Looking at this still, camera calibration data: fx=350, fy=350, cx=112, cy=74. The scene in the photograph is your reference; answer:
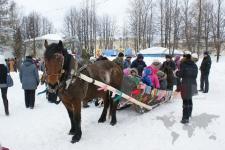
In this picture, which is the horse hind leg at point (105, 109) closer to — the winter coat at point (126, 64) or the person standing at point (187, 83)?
the person standing at point (187, 83)

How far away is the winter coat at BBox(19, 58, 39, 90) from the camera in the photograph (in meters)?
11.0

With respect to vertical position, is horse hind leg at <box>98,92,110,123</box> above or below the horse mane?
below

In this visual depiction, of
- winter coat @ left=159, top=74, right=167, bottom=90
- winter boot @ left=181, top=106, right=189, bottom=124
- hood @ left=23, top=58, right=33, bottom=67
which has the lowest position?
winter boot @ left=181, top=106, right=189, bottom=124

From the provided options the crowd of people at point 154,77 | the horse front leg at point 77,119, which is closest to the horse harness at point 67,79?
the horse front leg at point 77,119

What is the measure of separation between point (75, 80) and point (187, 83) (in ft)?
8.19

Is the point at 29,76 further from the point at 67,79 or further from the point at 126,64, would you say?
the point at 67,79

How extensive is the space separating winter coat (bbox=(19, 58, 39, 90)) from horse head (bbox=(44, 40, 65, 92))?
4.84 m

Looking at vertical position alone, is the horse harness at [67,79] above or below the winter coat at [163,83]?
above

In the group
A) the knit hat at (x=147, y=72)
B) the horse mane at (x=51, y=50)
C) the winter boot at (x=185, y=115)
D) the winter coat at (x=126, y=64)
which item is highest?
the horse mane at (x=51, y=50)

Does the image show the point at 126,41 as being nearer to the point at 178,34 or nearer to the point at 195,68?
the point at 178,34

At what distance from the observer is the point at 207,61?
14266 mm

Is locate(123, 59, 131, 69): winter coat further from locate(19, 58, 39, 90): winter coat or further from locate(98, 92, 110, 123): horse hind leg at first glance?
locate(98, 92, 110, 123): horse hind leg

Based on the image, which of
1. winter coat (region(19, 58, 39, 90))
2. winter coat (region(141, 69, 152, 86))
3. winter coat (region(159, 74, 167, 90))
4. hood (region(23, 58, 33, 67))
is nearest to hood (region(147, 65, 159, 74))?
winter coat (region(141, 69, 152, 86))

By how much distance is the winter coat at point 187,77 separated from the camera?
25.0ft
